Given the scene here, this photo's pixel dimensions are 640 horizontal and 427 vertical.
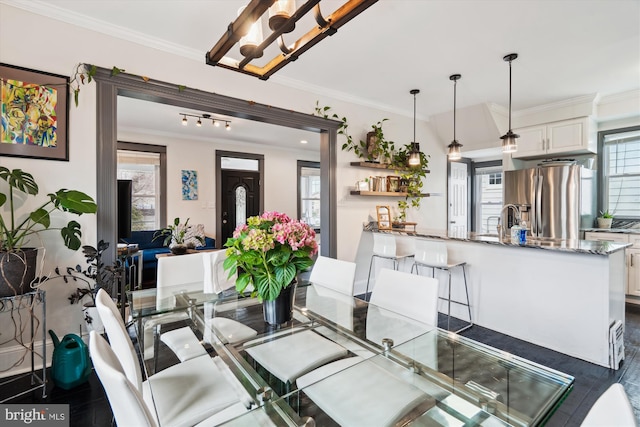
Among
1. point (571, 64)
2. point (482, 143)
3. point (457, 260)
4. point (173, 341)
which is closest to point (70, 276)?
point (173, 341)

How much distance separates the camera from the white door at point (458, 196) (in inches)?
220

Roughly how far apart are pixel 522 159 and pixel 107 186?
18.5 ft

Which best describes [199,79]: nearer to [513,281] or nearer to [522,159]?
[513,281]

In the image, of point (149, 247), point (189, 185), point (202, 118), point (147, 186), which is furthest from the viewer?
point (189, 185)

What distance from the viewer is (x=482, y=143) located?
194 inches

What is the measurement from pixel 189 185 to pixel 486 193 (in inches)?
233

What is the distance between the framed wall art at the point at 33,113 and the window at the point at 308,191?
5.44m

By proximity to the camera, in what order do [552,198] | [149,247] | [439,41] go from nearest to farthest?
1. [439,41]
2. [552,198]
3. [149,247]

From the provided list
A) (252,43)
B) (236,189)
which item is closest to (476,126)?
(252,43)

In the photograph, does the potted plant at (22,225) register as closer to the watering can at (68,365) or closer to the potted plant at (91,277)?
the potted plant at (91,277)

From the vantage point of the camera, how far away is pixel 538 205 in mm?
4262

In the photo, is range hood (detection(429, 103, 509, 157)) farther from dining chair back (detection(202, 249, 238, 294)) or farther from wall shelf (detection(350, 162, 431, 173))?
dining chair back (detection(202, 249, 238, 294))

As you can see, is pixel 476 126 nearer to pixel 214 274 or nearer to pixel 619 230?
pixel 619 230

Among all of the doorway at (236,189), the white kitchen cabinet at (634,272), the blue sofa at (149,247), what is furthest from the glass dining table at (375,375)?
the doorway at (236,189)
